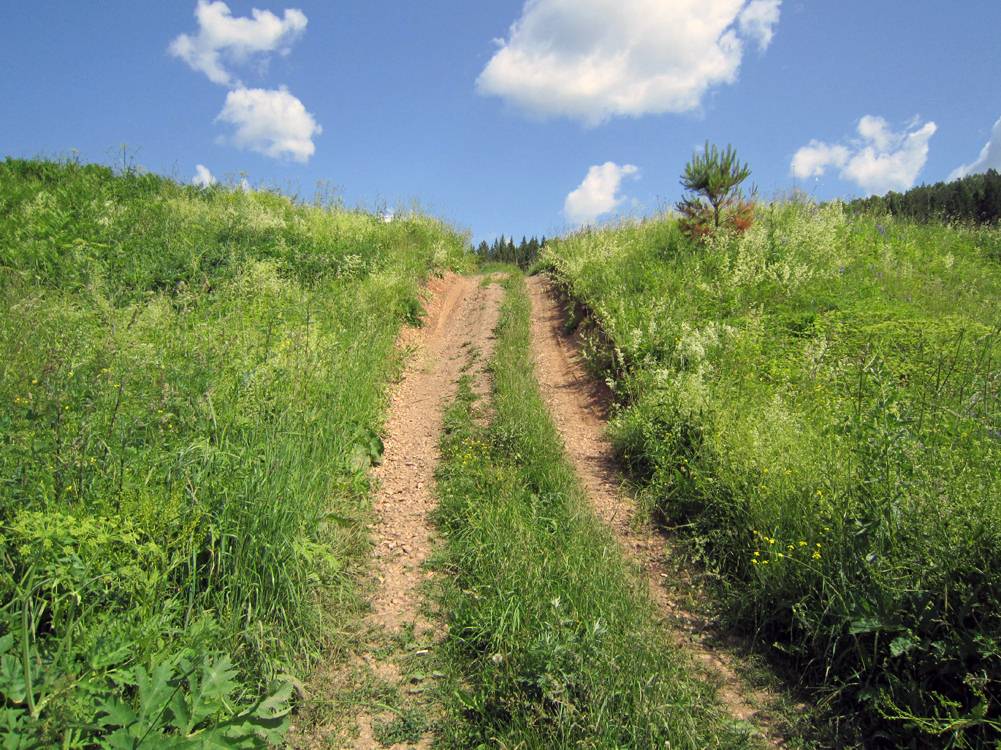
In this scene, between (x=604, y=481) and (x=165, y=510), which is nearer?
(x=165, y=510)

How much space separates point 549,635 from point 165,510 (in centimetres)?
239

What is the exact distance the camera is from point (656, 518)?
5.46 meters

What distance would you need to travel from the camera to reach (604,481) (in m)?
6.26

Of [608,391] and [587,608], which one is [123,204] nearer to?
[608,391]

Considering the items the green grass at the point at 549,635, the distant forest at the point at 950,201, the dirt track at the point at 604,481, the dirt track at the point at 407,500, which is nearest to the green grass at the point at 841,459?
the dirt track at the point at 604,481

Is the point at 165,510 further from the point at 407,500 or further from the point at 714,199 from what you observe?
the point at 714,199

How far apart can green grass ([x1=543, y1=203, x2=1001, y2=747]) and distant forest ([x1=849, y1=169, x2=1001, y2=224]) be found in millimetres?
5985

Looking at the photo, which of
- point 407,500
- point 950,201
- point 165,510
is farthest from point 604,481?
point 950,201

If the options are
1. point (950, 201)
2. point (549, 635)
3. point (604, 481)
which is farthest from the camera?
point (950, 201)

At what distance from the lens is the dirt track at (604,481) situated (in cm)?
347

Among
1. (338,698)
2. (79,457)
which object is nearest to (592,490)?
(338,698)

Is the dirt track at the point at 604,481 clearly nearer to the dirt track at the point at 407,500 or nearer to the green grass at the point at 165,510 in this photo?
the dirt track at the point at 407,500

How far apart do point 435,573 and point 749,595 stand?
7.80 feet

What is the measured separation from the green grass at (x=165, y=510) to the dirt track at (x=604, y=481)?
2399 mm
